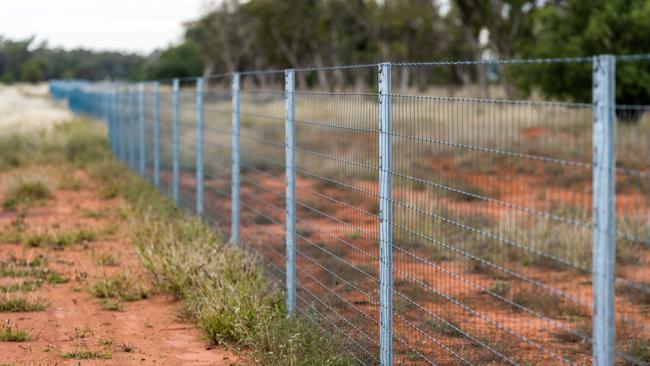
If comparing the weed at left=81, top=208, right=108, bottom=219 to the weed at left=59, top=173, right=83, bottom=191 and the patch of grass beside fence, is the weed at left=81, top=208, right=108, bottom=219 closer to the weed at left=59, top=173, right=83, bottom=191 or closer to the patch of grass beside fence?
the patch of grass beside fence

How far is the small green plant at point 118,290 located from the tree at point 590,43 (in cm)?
1947

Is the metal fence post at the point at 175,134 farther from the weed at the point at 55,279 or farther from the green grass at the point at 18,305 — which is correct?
the green grass at the point at 18,305

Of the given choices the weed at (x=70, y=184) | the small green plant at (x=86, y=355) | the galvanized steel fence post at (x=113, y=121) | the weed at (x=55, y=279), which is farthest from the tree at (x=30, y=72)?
the small green plant at (x=86, y=355)

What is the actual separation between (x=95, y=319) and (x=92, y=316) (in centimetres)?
13

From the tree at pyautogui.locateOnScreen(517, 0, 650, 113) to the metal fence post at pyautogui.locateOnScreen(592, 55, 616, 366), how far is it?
23521 millimetres

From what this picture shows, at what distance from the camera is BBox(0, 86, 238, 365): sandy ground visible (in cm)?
747

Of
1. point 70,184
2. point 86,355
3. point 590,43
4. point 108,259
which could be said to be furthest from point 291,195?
point 590,43

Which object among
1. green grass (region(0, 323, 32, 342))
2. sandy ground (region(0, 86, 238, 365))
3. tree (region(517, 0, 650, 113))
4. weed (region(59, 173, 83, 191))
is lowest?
sandy ground (region(0, 86, 238, 365))

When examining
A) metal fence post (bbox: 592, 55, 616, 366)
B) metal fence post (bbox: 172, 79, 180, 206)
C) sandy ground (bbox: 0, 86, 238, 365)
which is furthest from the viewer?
metal fence post (bbox: 172, 79, 180, 206)

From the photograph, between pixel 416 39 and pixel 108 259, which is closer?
pixel 108 259

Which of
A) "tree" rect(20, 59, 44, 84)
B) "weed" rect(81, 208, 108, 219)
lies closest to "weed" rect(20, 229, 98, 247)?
"weed" rect(81, 208, 108, 219)

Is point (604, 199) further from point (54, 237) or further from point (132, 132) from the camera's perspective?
point (132, 132)

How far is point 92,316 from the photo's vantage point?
883 centimetres

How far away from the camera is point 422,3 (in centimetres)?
5969
